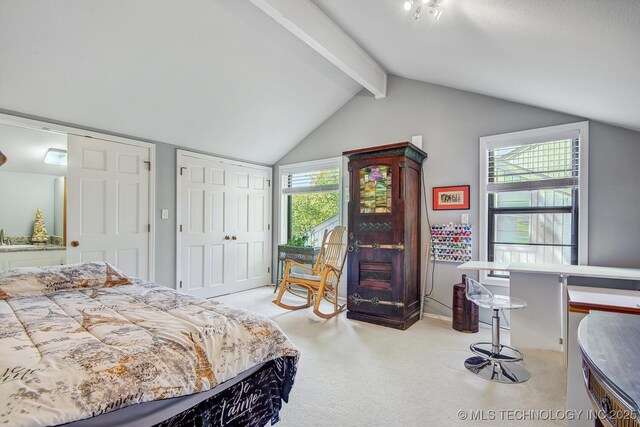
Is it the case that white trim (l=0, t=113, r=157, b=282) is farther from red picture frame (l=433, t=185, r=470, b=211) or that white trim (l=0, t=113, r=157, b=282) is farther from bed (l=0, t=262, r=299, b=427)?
red picture frame (l=433, t=185, r=470, b=211)

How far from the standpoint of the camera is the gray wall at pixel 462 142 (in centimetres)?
287

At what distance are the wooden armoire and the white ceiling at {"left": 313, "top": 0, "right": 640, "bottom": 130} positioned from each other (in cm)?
95

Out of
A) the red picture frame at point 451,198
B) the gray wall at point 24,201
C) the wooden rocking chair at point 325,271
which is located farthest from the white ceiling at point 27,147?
the red picture frame at point 451,198

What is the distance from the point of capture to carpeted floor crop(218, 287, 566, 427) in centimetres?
190

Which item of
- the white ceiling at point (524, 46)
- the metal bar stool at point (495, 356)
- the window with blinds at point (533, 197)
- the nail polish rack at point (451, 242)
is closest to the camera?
the white ceiling at point (524, 46)

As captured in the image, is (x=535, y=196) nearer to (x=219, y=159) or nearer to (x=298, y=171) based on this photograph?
(x=298, y=171)

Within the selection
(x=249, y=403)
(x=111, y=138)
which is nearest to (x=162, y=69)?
(x=111, y=138)

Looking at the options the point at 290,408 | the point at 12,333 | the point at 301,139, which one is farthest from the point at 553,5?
the point at 301,139

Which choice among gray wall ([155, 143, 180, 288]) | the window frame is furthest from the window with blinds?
gray wall ([155, 143, 180, 288])

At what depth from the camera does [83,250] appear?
135 inches

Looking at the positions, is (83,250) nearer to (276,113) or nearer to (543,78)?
(276,113)

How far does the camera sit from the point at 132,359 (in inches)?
48.9

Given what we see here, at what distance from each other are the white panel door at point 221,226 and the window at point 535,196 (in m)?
3.43

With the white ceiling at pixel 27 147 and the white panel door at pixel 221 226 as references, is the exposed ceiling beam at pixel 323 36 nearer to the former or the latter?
the white panel door at pixel 221 226
